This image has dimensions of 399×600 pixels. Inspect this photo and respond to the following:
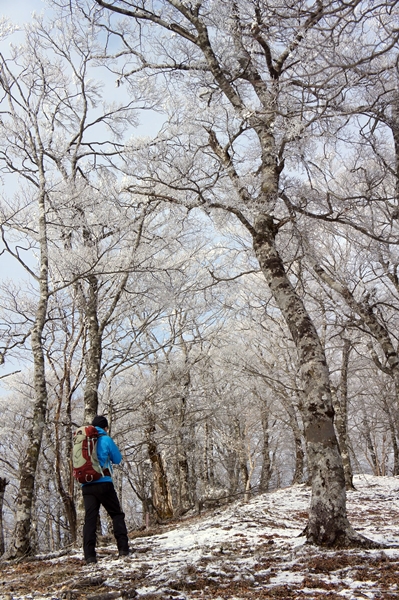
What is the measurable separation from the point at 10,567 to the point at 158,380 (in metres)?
7.60

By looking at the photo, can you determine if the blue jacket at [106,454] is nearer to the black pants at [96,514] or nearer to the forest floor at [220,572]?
the black pants at [96,514]

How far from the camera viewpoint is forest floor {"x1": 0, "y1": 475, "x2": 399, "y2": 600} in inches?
106

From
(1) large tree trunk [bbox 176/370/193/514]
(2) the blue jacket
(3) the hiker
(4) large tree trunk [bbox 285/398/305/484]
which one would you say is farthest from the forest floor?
(4) large tree trunk [bbox 285/398/305/484]

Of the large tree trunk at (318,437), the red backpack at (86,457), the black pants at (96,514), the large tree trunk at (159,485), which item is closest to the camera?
the large tree trunk at (318,437)

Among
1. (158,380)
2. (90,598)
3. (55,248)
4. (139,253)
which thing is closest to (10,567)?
(90,598)

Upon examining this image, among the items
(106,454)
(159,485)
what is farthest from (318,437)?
(159,485)

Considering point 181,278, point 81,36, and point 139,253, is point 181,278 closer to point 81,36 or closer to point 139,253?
point 139,253

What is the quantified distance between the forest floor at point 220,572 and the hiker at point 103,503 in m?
0.17

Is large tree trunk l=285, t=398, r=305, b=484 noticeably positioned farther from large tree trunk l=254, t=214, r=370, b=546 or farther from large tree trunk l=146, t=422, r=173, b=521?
large tree trunk l=254, t=214, r=370, b=546

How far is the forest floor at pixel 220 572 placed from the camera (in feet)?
8.80

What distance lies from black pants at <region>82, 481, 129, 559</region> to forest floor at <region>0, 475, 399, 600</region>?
0.18 metres

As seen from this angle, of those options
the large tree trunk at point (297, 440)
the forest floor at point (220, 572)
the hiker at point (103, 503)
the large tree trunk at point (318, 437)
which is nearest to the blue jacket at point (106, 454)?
the hiker at point (103, 503)

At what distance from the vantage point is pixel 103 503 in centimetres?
449

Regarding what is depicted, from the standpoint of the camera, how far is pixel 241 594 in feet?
8.77
